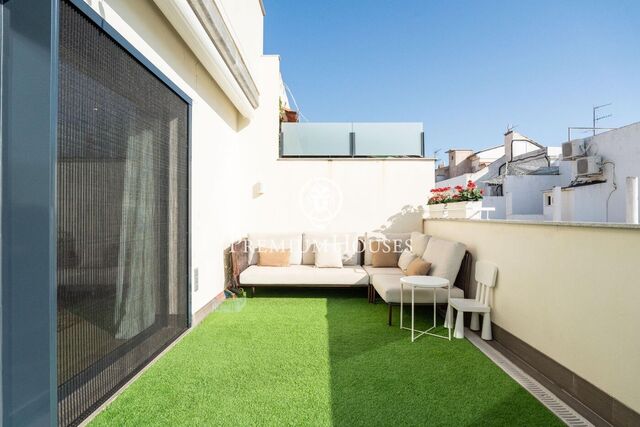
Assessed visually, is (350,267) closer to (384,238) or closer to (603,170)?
(384,238)

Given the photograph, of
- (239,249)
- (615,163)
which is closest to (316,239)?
(239,249)

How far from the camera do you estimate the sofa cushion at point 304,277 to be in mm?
4895

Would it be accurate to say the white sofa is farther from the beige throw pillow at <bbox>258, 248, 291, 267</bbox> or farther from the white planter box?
the white planter box

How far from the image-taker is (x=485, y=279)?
3389 mm

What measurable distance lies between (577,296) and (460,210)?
91.5 inches

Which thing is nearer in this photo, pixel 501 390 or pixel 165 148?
pixel 501 390

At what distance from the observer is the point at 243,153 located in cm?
597

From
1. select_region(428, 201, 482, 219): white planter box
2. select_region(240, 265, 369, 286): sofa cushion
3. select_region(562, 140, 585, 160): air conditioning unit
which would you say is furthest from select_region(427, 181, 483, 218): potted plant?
select_region(562, 140, 585, 160): air conditioning unit

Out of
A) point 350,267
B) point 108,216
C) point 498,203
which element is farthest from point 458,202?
point 498,203

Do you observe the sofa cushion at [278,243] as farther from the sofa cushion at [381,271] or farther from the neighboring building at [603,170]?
the neighboring building at [603,170]

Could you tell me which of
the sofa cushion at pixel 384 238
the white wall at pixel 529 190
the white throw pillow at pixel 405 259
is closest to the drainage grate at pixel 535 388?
the white throw pillow at pixel 405 259

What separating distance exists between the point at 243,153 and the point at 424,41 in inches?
185

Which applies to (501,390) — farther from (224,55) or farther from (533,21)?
(533,21)

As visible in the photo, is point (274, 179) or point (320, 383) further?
point (274, 179)
